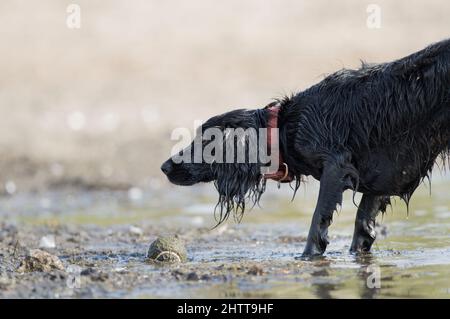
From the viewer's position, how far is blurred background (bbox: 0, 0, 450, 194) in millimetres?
15469

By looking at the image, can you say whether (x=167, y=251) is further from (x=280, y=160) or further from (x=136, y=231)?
(x=136, y=231)

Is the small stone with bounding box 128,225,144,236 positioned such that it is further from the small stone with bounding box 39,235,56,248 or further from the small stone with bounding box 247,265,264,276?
the small stone with bounding box 247,265,264,276

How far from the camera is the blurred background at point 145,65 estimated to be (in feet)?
50.8

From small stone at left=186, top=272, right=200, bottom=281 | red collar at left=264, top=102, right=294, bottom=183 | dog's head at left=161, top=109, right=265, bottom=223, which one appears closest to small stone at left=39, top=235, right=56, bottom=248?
dog's head at left=161, top=109, right=265, bottom=223

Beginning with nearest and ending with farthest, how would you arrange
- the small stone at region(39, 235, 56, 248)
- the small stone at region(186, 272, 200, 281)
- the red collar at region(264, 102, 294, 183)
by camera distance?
the small stone at region(186, 272, 200, 281), the red collar at region(264, 102, 294, 183), the small stone at region(39, 235, 56, 248)

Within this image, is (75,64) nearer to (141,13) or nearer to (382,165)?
(141,13)

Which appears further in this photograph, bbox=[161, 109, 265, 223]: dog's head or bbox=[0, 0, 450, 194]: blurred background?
bbox=[0, 0, 450, 194]: blurred background

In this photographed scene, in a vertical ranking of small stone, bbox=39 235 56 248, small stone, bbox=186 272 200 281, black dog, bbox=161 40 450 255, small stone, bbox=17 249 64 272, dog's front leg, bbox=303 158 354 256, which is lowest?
small stone, bbox=39 235 56 248

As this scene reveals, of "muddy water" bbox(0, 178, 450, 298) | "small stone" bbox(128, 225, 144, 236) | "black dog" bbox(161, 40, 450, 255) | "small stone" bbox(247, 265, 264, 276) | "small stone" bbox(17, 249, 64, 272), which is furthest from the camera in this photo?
"small stone" bbox(128, 225, 144, 236)

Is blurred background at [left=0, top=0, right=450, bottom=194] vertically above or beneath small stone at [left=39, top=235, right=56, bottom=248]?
above

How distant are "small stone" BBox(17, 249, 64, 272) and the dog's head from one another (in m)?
1.56

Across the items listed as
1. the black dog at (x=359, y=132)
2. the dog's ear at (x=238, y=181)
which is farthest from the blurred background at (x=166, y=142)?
the black dog at (x=359, y=132)
